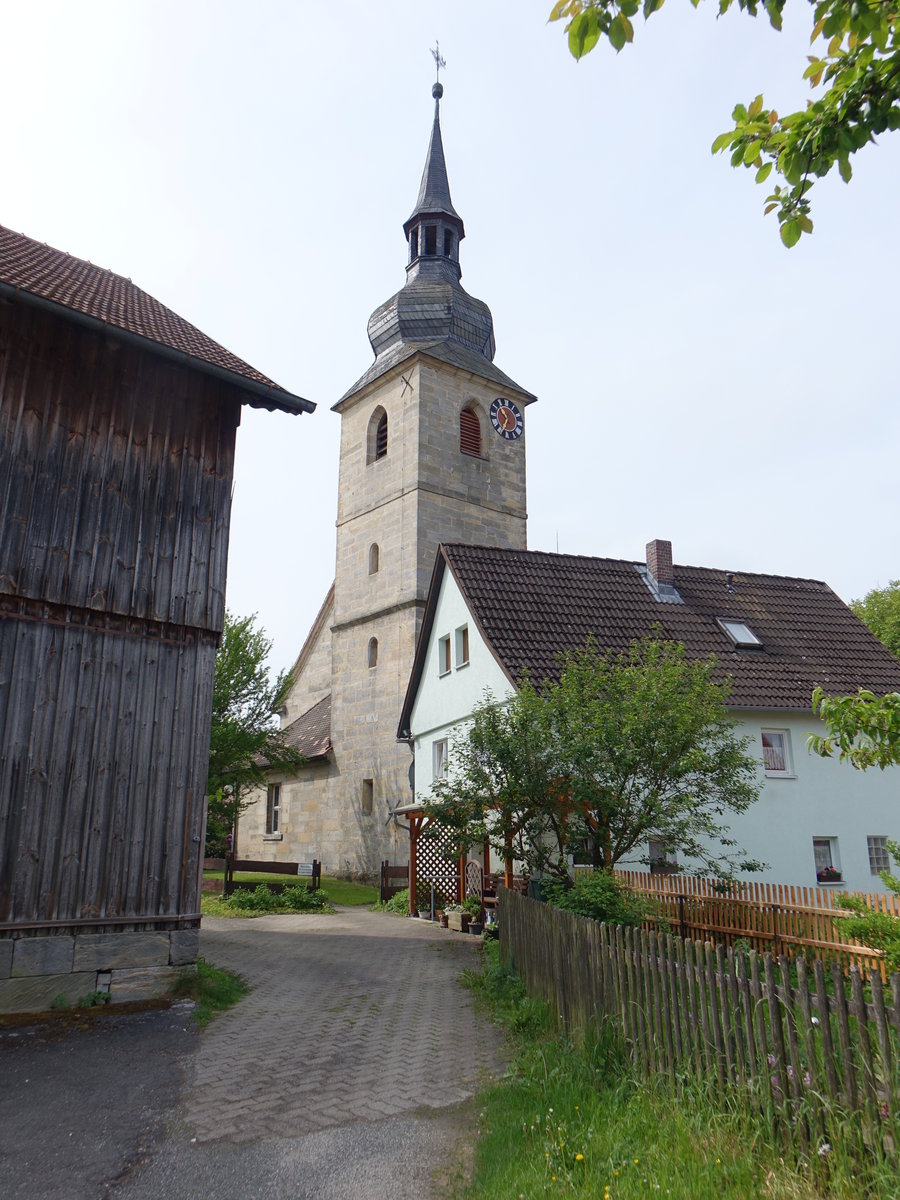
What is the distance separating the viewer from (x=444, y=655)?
20.5 meters

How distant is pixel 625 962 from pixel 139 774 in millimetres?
5510

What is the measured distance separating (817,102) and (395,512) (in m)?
23.9

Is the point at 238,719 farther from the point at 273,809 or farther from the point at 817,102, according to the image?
the point at 817,102

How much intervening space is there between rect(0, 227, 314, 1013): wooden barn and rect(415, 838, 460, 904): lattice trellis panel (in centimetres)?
1004

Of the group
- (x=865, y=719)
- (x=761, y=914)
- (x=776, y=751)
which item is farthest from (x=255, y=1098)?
(x=776, y=751)

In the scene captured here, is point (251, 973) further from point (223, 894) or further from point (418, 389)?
point (418, 389)

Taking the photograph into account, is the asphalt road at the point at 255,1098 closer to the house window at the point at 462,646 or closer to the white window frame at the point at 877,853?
the house window at the point at 462,646

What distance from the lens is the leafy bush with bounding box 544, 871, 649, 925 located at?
9492 millimetres

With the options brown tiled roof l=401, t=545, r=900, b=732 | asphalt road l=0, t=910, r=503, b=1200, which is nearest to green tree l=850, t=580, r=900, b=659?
brown tiled roof l=401, t=545, r=900, b=732

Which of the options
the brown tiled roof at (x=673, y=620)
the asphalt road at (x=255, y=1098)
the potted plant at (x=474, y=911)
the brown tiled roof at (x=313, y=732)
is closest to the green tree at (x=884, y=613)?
the brown tiled roof at (x=673, y=620)

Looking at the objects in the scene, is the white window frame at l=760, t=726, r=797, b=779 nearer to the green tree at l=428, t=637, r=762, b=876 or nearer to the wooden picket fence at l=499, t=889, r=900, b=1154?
the green tree at l=428, t=637, r=762, b=876

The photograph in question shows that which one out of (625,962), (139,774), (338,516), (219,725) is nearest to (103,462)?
(139,774)

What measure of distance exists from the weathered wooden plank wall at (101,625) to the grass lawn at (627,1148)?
4751mm

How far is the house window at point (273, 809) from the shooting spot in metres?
31.0
